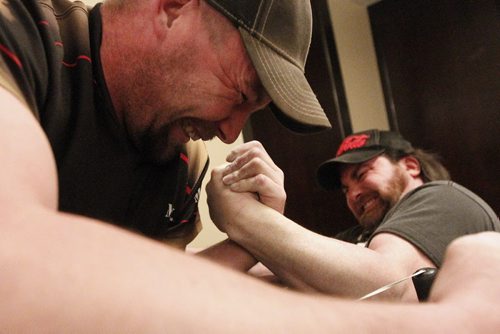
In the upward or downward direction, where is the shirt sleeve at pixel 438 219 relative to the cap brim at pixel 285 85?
downward

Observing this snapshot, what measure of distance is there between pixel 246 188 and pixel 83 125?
333mm

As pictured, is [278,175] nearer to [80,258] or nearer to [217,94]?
[217,94]

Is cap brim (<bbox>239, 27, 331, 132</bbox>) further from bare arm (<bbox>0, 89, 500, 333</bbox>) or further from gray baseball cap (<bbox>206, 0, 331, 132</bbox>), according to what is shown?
bare arm (<bbox>0, 89, 500, 333</bbox>)

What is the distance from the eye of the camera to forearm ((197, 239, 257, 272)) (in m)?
0.87

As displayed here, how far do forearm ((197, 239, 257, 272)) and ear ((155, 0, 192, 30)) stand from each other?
1.41 ft

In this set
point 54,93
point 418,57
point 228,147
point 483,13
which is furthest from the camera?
point 418,57

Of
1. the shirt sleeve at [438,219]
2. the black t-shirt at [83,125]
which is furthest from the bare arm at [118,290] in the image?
the shirt sleeve at [438,219]

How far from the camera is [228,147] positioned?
1687 mm

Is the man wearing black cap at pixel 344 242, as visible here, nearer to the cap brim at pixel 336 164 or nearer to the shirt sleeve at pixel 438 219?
the shirt sleeve at pixel 438 219

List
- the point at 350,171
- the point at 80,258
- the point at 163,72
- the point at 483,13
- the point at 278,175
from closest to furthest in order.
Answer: the point at 80,258, the point at 163,72, the point at 278,175, the point at 350,171, the point at 483,13

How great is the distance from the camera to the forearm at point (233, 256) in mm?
875

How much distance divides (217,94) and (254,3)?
164 millimetres

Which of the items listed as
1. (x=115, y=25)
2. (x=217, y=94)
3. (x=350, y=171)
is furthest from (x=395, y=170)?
(x=115, y=25)

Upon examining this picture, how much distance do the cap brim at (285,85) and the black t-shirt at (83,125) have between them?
25 cm
